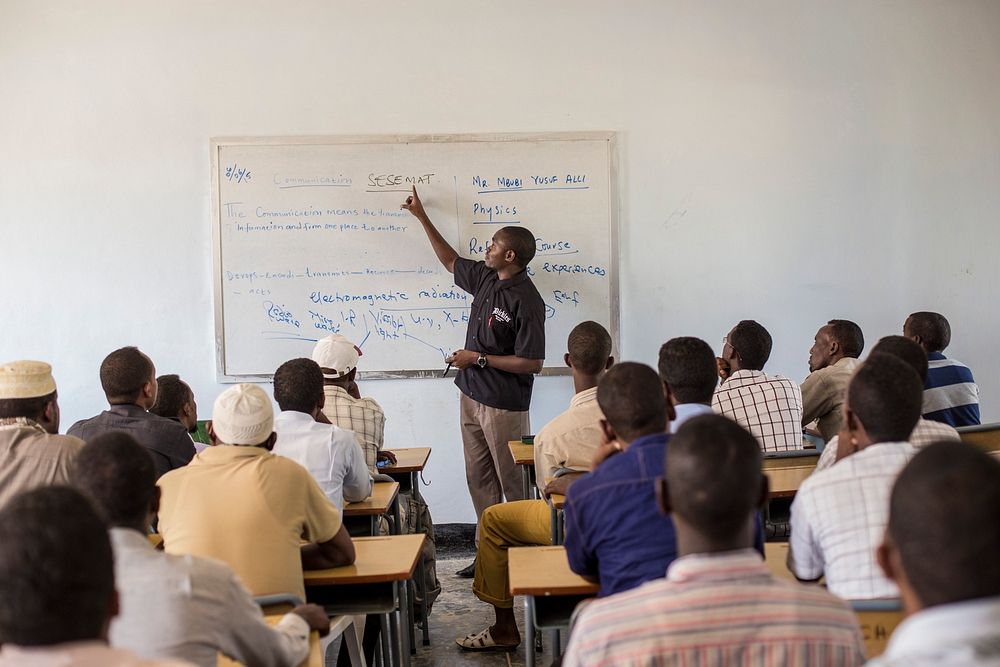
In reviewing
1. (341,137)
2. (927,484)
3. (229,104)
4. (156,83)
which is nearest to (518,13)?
(341,137)

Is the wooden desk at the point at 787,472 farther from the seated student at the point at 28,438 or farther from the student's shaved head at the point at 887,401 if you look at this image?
the seated student at the point at 28,438

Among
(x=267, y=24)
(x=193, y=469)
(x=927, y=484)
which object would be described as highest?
(x=267, y=24)

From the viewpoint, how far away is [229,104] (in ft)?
17.1

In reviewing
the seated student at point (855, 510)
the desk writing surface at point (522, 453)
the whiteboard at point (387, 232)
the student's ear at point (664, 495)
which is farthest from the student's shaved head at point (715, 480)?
the whiteboard at point (387, 232)

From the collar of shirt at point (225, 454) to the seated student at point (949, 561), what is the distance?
1.69 m

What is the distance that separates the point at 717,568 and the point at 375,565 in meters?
1.35

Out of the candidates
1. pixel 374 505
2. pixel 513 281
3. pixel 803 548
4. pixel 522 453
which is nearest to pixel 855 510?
pixel 803 548

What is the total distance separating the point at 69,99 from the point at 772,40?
3.91 metres

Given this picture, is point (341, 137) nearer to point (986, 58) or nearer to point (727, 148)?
point (727, 148)

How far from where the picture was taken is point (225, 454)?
2.39 meters

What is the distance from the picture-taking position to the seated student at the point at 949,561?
1018 mm

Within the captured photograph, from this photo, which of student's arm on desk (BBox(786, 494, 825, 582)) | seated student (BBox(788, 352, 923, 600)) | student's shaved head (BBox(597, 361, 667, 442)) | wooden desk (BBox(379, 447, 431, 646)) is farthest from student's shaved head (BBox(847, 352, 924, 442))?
wooden desk (BBox(379, 447, 431, 646))

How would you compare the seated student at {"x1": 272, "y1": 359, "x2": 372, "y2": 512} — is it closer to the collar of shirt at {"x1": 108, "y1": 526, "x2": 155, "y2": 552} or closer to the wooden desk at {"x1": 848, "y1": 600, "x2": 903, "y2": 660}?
the collar of shirt at {"x1": 108, "y1": 526, "x2": 155, "y2": 552}

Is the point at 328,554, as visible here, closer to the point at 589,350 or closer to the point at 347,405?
the point at 347,405
